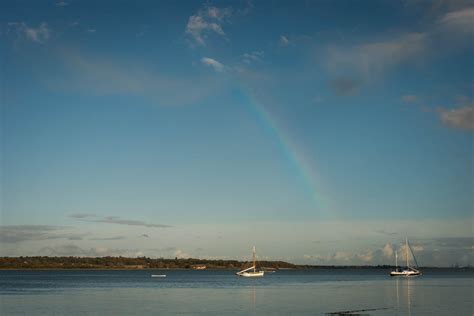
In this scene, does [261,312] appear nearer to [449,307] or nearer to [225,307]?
[225,307]

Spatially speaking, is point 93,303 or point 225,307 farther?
point 93,303

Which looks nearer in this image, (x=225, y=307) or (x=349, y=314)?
(x=349, y=314)

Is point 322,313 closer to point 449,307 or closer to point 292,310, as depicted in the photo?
point 292,310

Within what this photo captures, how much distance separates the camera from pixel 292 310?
68.2m

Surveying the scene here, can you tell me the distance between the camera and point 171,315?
2496 inches

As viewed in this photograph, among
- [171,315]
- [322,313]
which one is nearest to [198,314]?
[171,315]

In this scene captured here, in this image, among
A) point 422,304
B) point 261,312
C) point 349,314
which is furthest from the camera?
point 422,304

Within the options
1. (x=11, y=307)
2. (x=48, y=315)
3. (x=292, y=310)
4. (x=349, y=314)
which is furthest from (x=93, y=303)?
(x=349, y=314)

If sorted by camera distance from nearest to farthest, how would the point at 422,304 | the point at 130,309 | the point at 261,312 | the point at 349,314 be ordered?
the point at 349,314 < the point at 261,312 < the point at 130,309 < the point at 422,304

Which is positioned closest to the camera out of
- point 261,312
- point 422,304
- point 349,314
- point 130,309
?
point 349,314

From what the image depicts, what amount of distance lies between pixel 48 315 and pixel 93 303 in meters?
17.5

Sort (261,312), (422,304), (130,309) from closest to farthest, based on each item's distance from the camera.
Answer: (261,312) → (130,309) → (422,304)

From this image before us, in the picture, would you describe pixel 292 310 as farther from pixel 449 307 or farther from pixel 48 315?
pixel 48 315

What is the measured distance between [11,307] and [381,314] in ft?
149
